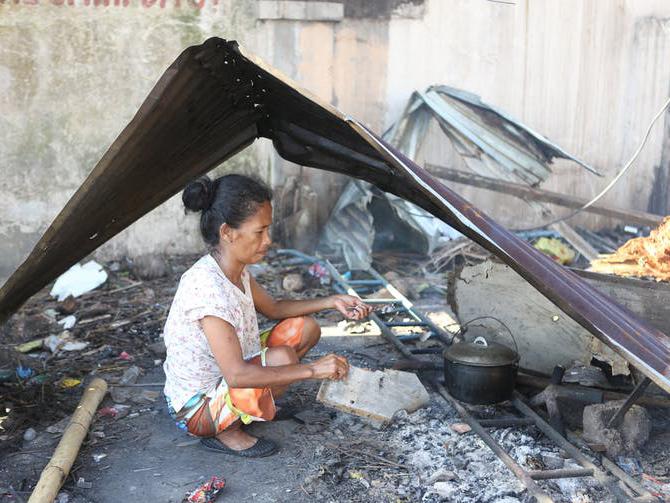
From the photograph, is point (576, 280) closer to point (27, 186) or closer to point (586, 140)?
point (27, 186)

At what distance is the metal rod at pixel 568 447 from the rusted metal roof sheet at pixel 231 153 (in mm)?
729

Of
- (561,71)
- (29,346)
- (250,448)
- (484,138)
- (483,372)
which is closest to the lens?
(250,448)

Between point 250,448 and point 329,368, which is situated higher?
point 329,368

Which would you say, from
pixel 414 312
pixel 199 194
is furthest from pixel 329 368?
pixel 414 312

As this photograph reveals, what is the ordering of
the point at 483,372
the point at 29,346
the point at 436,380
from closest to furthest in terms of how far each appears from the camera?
the point at 483,372, the point at 436,380, the point at 29,346

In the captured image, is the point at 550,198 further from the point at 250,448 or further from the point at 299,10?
the point at 250,448

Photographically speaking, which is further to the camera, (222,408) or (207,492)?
(222,408)

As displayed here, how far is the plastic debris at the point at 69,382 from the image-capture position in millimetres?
4793

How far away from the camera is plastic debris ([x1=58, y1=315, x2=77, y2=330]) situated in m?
6.03

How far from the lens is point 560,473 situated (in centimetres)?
352

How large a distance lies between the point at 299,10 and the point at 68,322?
4.09m

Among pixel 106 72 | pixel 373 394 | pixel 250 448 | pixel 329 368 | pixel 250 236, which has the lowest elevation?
pixel 250 448

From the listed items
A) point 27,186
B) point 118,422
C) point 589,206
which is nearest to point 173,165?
point 118,422

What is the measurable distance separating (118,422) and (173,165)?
153 cm
